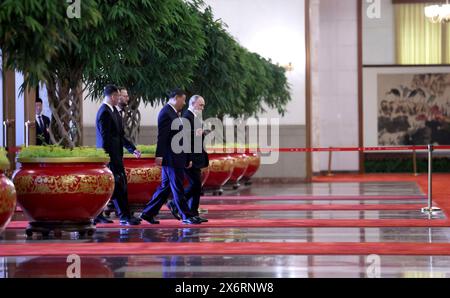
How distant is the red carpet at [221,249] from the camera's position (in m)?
9.91

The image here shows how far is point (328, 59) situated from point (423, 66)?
313 cm

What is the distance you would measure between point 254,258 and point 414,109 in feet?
84.7

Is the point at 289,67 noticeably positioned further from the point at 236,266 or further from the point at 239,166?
the point at 236,266

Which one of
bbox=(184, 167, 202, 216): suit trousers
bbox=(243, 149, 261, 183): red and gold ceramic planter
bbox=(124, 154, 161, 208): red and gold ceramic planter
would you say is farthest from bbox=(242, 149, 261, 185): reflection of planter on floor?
bbox=(184, 167, 202, 216): suit trousers

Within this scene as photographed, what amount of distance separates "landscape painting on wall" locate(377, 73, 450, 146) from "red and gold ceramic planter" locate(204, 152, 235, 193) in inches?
564

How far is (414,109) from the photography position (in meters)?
34.5

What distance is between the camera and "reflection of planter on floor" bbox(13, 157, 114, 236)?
11219 mm

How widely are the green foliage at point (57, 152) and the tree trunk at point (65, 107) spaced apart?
0.58 m

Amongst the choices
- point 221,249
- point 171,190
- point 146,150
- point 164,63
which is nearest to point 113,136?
point 171,190

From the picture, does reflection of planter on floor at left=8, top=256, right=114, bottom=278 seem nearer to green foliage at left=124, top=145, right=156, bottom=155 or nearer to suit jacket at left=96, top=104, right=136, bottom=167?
suit jacket at left=96, top=104, right=136, bottom=167

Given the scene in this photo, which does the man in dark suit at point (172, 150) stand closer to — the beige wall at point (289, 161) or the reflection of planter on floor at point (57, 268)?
the reflection of planter on floor at point (57, 268)

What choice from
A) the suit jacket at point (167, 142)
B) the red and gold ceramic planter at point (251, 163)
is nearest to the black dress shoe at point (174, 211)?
the suit jacket at point (167, 142)
